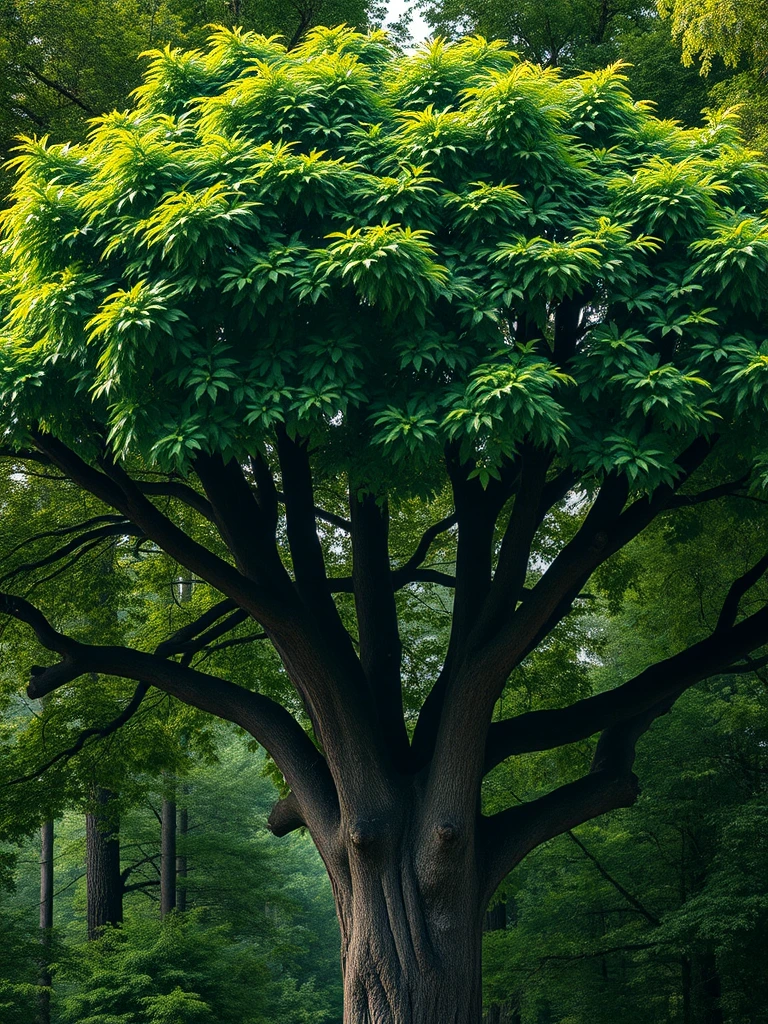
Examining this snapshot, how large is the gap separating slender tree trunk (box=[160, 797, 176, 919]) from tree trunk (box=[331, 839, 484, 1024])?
42.6 feet

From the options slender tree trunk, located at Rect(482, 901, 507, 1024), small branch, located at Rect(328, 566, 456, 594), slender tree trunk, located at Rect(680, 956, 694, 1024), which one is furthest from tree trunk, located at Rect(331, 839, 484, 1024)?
slender tree trunk, located at Rect(482, 901, 507, 1024)

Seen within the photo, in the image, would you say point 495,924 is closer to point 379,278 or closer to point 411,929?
point 411,929

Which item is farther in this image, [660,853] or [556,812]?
[660,853]

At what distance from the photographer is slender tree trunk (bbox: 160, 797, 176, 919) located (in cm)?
2064

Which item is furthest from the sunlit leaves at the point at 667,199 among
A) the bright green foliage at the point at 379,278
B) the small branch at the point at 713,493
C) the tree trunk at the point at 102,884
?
the tree trunk at the point at 102,884

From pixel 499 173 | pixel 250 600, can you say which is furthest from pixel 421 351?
pixel 250 600

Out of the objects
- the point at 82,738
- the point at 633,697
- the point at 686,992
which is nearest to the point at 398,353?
the point at 633,697

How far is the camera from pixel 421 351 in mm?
6957

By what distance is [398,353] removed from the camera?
7207 millimetres

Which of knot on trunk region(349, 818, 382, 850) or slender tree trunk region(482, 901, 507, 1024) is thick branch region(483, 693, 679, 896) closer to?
knot on trunk region(349, 818, 382, 850)

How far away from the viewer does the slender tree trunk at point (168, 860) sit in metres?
20.6

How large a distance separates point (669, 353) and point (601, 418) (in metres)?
0.79

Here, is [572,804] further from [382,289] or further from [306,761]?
[382,289]

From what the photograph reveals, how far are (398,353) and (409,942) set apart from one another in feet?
15.0
